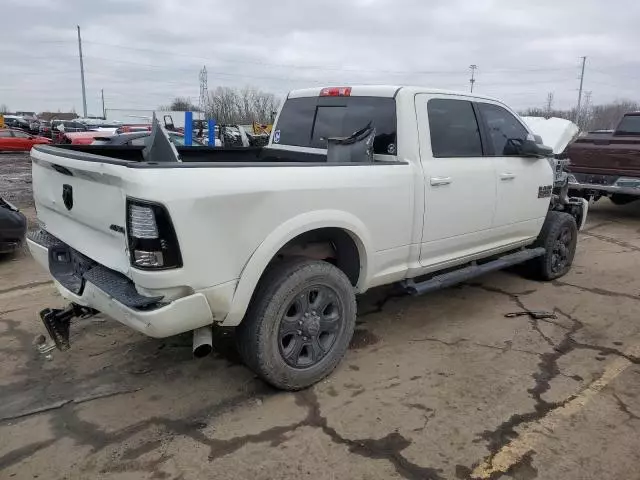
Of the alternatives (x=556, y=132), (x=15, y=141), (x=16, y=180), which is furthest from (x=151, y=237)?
(x=15, y=141)

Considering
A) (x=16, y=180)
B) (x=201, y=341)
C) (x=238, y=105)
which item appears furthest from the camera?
(x=238, y=105)

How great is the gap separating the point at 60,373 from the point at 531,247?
4742 mm

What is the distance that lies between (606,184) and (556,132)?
14.3 ft

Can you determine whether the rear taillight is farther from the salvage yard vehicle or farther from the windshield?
the windshield

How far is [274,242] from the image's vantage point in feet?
10.2

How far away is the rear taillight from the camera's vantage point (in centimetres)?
265

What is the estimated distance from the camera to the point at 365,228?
363 centimetres

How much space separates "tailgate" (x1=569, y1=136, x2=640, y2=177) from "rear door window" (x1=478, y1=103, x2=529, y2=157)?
18.0 ft

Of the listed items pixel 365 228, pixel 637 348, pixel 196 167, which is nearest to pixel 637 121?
pixel 637 348

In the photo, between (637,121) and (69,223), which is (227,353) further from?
(637,121)

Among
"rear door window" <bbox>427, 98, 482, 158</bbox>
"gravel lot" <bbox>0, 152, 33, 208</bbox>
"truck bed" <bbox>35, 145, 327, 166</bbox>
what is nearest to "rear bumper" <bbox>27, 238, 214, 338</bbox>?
"truck bed" <bbox>35, 145, 327, 166</bbox>

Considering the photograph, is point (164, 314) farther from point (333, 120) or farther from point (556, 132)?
point (556, 132)

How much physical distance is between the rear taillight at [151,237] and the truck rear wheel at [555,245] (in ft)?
14.4

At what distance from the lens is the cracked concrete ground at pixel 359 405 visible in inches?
110
